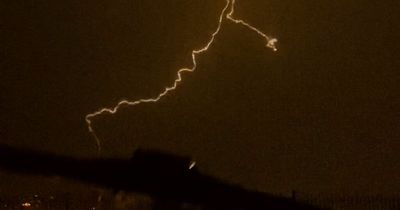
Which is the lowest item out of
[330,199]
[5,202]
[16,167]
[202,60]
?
[16,167]

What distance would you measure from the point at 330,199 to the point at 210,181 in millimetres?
10739

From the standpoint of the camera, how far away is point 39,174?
5.42 feet

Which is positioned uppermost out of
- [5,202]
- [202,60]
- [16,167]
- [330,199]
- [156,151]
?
[202,60]

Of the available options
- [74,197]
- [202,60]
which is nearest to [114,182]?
Result: [74,197]

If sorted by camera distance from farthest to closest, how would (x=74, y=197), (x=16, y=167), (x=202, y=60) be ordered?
(x=202, y=60)
(x=74, y=197)
(x=16, y=167)

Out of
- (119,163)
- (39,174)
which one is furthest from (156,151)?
(39,174)

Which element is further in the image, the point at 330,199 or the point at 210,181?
the point at 330,199

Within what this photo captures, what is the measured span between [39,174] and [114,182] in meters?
0.15

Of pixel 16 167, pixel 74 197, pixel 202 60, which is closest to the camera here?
pixel 16 167

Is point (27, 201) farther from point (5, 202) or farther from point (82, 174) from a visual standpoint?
point (82, 174)

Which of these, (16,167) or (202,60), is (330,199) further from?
(16,167)

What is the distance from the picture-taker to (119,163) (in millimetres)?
1706

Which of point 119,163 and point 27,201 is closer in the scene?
point 119,163

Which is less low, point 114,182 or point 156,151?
point 156,151
